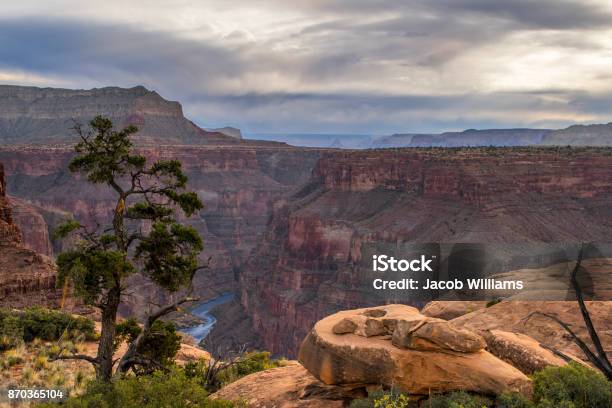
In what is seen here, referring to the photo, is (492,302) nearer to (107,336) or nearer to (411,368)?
(411,368)

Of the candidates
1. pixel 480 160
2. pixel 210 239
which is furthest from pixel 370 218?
pixel 210 239

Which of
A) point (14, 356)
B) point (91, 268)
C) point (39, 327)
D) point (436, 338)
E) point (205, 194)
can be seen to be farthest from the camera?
point (205, 194)

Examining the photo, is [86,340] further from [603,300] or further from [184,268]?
[603,300]

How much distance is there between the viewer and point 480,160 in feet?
304

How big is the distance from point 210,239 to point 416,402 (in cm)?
Answer: 14428

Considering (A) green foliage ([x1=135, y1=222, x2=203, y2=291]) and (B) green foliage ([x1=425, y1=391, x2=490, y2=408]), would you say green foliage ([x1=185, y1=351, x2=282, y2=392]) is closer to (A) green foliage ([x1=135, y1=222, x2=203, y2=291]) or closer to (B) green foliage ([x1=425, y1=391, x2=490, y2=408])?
(A) green foliage ([x1=135, y1=222, x2=203, y2=291])

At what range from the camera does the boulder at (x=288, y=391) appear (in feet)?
46.6

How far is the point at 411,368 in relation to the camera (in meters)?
13.2

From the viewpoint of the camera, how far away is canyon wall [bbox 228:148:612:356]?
84.2m

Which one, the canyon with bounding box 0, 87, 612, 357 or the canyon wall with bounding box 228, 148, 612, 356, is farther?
the canyon with bounding box 0, 87, 612, 357

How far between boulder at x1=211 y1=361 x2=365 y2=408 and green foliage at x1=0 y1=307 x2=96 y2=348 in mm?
11685

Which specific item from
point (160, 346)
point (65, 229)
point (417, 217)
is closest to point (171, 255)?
point (65, 229)

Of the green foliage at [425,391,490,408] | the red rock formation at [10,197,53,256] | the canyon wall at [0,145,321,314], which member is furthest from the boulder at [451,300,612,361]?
the red rock formation at [10,197,53,256]

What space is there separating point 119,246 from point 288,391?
21.3ft
